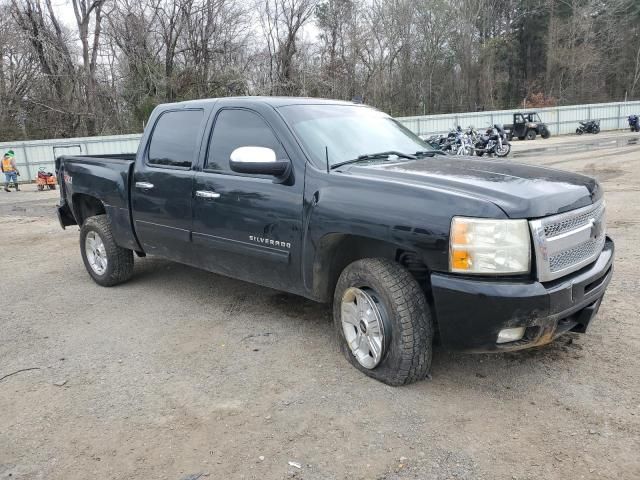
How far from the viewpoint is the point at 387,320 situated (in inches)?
133

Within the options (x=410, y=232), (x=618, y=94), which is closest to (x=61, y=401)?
(x=410, y=232)

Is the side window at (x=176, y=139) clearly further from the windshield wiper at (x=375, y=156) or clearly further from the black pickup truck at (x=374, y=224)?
the windshield wiper at (x=375, y=156)

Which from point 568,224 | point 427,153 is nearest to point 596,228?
point 568,224

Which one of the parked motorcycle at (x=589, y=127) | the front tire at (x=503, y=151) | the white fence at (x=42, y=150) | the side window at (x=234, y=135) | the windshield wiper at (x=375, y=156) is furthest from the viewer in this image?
the parked motorcycle at (x=589, y=127)

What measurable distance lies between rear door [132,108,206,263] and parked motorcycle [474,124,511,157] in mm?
16166

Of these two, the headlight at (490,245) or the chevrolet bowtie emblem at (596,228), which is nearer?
the headlight at (490,245)

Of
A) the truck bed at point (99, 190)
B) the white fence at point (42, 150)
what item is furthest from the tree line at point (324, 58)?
the truck bed at point (99, 190)

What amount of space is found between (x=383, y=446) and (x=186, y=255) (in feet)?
8.87

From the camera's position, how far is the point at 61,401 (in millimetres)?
3498

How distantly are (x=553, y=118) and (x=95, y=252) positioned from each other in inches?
1297

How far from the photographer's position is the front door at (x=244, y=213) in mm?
3934

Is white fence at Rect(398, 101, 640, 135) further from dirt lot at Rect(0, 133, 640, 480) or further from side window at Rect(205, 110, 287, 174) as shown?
dirt lot at Rect(0, 133, 640, 480)

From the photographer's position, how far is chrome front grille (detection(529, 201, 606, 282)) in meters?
3.00

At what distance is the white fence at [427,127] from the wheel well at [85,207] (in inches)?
432
